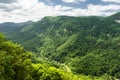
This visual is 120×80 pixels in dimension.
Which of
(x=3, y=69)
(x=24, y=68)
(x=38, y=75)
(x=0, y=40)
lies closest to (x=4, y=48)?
(x=0, y=40)

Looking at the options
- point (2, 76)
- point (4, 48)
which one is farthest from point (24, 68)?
point (2, 76)

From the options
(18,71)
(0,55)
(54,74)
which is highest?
(0,55)

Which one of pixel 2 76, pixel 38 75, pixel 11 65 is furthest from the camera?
pixel 38 75

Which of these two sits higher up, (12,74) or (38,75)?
(12,74)

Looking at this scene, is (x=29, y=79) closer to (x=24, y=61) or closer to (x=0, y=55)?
(x=24, y=61)

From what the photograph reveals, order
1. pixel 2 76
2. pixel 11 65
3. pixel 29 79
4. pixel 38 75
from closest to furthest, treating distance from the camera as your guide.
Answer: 1. pixel 2 76
2. pixel 11 65
3. pixel 29 79
4. pixel 38 75

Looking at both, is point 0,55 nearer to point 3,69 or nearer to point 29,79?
point 3,69

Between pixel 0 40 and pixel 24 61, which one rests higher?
pixel 0 40

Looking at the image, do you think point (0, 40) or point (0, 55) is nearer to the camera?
point (0, 55)

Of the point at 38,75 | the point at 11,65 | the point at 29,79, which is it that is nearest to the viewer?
the point at 11,65
